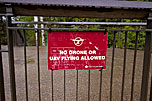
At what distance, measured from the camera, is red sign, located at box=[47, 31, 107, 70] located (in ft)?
5.79

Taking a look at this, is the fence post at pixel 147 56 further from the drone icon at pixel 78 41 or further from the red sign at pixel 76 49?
the drone icon at pixel 78 41

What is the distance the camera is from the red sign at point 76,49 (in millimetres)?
1764

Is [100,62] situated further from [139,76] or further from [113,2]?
[139,76]

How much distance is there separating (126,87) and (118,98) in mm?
659

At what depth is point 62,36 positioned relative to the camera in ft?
5.77

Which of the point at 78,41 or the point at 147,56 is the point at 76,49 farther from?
the point at 147,56

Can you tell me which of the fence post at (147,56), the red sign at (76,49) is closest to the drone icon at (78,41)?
the red sign at (76,49)

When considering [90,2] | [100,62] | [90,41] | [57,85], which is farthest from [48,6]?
[57,85]

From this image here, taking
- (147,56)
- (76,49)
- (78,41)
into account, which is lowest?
(147,56)

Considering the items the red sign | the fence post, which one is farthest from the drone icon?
the fence post

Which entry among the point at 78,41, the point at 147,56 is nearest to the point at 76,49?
the point at 78,41

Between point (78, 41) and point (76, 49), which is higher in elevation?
point (78, 41)

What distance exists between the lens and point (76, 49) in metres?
1.80

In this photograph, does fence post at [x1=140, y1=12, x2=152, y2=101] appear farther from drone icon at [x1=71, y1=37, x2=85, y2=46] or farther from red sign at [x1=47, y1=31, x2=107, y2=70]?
drone icon at [x1=71, y1=37, x2=85, y2=46]
